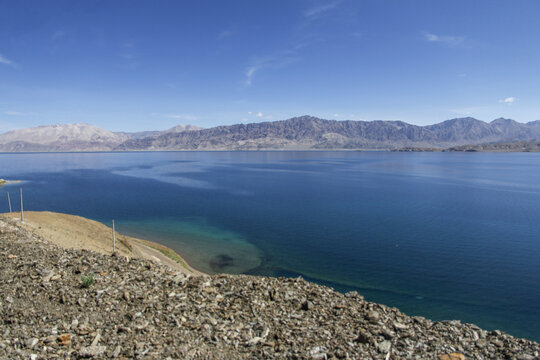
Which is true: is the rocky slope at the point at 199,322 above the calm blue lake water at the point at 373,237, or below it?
above

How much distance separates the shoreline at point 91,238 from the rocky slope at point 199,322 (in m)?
11.9

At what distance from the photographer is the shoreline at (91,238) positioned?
2636 centimetres

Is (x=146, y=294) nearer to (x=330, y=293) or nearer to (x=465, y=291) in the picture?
(x=330, y=293)

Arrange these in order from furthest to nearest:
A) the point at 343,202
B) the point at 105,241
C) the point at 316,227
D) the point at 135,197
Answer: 1. the point at 135,197
2. the point at 343,202
3. the point at 316,227
4. the point at 105,241

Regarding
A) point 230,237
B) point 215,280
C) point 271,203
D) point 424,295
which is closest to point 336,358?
point 215,280

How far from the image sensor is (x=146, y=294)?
13.3 metres

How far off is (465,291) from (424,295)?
3701mm

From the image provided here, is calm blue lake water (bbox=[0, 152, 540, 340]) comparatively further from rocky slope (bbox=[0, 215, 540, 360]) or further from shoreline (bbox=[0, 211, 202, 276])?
rocky slope (bbox=[0, 215, 540, 360])

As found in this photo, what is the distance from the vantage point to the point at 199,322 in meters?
Answer: 11.6

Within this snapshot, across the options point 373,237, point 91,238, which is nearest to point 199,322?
point 91,238

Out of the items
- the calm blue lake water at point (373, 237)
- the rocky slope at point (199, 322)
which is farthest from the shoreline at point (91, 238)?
the rocky slope at point (199, 322)

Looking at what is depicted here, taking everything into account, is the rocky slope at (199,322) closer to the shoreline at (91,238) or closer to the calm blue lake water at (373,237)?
the shoreline at (91,238)

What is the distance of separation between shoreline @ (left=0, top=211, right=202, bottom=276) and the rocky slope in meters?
11.9

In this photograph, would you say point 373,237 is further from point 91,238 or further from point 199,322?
point 91,238
